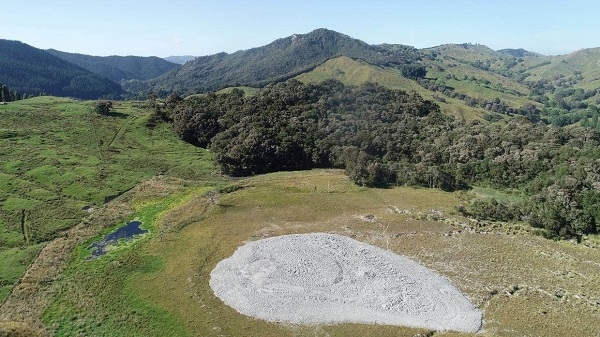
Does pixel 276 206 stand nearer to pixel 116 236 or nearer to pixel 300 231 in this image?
pixel 300 231

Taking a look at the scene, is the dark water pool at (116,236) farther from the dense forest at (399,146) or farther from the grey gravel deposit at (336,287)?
the dense forest at (399,146)

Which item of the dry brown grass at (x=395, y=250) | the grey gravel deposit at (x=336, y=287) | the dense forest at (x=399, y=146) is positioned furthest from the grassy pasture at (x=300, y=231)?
the dense forest at (x=399, y=146)

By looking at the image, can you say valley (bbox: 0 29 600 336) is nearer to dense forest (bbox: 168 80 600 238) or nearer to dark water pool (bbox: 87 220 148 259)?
dense forest (bbox: 168 80 600 238)

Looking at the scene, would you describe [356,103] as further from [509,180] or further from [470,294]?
[470,294]

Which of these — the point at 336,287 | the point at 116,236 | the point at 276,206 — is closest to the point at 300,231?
the point at 276,206

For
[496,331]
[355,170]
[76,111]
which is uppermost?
[76,111]

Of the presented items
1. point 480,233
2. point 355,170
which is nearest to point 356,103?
point 355,170
